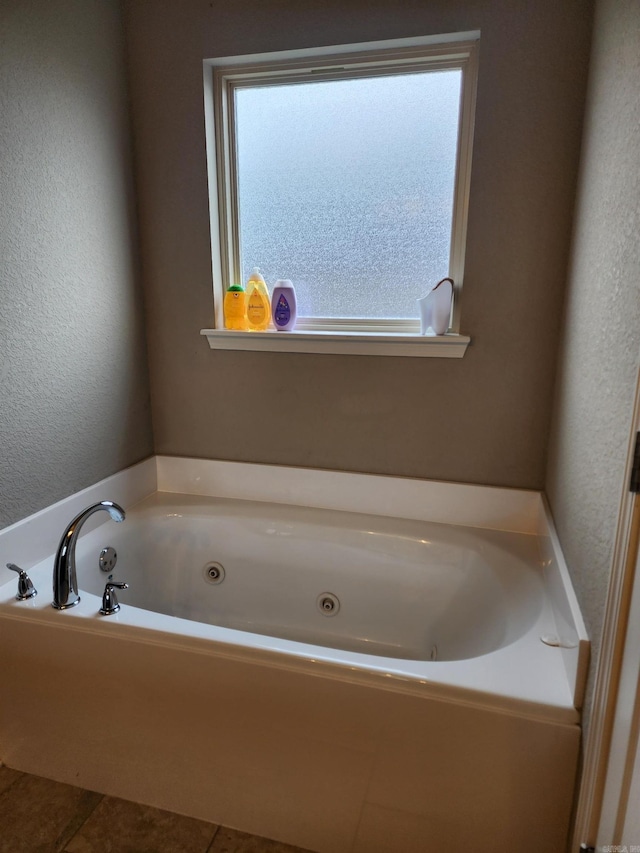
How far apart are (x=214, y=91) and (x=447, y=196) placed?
0.90 meters

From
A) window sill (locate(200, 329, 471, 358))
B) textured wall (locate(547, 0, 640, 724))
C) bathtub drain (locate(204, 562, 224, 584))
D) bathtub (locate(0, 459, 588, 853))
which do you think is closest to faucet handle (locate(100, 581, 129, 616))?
bathtub (locate(0, 459, 588, 853))

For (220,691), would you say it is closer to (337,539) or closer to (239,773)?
(239,773)

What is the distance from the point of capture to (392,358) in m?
1.83

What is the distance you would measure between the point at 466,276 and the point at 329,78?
82cm

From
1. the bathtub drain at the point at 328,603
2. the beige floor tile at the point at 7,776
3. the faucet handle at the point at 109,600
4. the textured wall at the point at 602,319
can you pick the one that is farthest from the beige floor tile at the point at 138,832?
the textured wall at the point at 602,319

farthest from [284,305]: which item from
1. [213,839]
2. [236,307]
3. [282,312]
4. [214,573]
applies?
[213,839]

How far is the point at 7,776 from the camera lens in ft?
4.80

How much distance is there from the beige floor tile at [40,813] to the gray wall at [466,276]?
3.73 ft

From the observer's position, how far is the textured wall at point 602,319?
913 mm

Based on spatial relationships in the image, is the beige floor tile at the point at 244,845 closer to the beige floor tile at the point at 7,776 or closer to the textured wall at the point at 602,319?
the beige floor tile at the point at 7,776

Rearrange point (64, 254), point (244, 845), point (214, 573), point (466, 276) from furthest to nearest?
point (214, 573) → point (466, 276) → point (64, 254) → point (244, 845)

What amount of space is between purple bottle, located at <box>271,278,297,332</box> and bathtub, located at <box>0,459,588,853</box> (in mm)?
583

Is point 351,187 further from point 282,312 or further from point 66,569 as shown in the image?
point 66,569

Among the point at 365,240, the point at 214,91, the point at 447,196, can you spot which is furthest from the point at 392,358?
the point at 214,91
